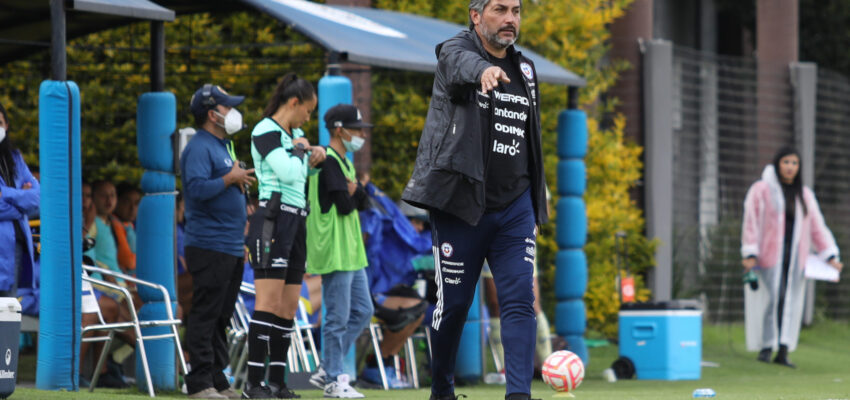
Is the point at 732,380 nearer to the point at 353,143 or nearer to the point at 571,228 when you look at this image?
the point at 571,228

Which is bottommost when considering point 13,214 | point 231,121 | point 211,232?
point 211,232

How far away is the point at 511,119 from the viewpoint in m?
5.95

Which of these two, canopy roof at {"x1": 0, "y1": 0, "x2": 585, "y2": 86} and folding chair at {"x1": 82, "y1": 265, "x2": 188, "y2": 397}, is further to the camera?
canopy roof at {"x1": 0, "y1": 0, "x2": 585, "y2": 86}

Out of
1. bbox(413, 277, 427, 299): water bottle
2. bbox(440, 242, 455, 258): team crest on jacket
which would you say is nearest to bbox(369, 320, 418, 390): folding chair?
bbox(413, 277, 427, 299): water bottle

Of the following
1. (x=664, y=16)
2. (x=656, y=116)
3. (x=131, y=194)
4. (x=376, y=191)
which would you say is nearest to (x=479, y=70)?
(x=376, y=191)

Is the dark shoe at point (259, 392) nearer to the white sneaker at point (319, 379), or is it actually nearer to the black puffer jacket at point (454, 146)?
the white sneaker at point (319, 379)

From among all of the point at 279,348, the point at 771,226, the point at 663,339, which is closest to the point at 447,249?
the point at 279,348

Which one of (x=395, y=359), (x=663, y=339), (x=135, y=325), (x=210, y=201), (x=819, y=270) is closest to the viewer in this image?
(x=210, y=201)

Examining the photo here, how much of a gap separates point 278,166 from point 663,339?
5065mm

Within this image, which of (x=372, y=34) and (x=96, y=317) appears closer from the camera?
(x=96, y=317)

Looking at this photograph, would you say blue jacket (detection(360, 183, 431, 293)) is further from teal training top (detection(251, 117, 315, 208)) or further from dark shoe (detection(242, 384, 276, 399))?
dark shoe (detection(242, 384, 276, 399))

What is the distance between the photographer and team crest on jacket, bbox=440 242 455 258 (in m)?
5.94

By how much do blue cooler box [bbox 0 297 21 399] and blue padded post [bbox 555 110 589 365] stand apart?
659 cm

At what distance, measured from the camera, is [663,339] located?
11523mm
